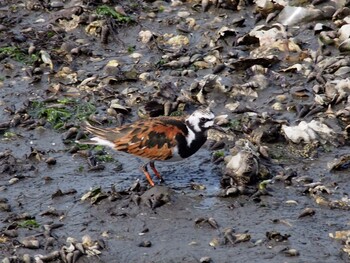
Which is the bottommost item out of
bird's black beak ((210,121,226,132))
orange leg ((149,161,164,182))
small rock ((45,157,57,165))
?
small rock ((45,157,57,165))

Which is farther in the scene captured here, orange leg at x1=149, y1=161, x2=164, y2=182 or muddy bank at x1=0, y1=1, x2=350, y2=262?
orange leg at x1=149, y1=161, x2=164, y2=182

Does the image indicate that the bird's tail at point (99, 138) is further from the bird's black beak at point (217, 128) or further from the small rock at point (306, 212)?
the small rock at point (306, 212)

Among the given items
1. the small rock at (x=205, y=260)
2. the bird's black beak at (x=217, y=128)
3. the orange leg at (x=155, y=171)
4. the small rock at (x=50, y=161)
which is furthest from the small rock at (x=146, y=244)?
the small rock at (x=50, y=161)

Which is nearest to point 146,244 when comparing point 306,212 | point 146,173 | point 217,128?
point 146,173

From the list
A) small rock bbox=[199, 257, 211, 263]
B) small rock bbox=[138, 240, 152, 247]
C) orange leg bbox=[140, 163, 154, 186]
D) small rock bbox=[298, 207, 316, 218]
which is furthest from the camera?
orange leg bbox=[140, 163, 154, 186]

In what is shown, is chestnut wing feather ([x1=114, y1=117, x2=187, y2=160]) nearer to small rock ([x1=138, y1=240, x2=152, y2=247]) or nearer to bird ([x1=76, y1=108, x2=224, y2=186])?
bird ([x1=76, y1=108, x2=224, y2=186])

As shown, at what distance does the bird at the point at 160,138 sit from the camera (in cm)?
786

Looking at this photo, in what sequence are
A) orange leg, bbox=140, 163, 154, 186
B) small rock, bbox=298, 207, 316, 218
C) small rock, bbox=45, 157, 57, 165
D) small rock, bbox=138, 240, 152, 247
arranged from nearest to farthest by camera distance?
small rock, bbox=138, 240, 152, 247, small rock, bbox=298, 207, 316, 218, orange leg, bbox=140, 163, 154, 186, small rock, bbox=45, 157, 57, 165

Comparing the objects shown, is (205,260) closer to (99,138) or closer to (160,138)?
(160,138)

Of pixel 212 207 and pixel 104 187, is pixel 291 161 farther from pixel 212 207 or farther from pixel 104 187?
pixel 104 187

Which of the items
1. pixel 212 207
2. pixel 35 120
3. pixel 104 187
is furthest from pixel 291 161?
pixel 35 120

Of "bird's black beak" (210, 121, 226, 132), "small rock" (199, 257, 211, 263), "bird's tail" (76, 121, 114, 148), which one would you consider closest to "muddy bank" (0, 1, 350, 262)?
"small rock" (199, 257, 211, 263)

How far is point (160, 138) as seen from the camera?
786 centimetres

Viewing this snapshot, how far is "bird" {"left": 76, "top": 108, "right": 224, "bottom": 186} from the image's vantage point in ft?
25.8
